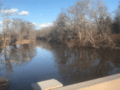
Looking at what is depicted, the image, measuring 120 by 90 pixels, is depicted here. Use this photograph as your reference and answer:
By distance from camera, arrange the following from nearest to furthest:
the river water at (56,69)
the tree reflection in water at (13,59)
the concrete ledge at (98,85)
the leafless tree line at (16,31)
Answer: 1. the concrete ledge at (98,85)
2. the river water at (56,69)
3. the tree reflection in water at (13,59)
4. the leafless tree line at (16,31)

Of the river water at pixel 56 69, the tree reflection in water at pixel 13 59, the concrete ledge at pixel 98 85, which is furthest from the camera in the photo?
the tree reflection in water at pixel 13 59

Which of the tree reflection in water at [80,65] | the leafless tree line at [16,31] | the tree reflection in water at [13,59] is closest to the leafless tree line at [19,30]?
the leafless tree line at [16,31]

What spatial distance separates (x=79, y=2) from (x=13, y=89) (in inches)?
898

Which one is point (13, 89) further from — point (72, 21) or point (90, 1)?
point (72, 21)

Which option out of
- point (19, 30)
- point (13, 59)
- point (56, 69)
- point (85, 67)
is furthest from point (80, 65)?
point (19, 30)

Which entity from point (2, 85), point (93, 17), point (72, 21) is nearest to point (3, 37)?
point (72, 21)

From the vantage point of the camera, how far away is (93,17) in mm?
20578

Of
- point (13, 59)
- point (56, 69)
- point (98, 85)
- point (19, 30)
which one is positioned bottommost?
point (56, 69)

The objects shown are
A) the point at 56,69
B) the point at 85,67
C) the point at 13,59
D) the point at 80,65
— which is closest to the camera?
the point at 56,69

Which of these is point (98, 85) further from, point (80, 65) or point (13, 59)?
point (13, 59)

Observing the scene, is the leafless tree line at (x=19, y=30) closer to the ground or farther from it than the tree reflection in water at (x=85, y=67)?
farther from it

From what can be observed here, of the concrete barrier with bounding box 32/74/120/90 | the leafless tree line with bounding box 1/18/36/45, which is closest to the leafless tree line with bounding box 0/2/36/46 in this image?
the leafless tree line with bounding box 1/18/36/45

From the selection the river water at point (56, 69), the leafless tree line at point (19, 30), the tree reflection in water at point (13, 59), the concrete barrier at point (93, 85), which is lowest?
the river water at point (56, 69)

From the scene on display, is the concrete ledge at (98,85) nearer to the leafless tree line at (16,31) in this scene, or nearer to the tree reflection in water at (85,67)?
the tree reflection in water at (85,67)
